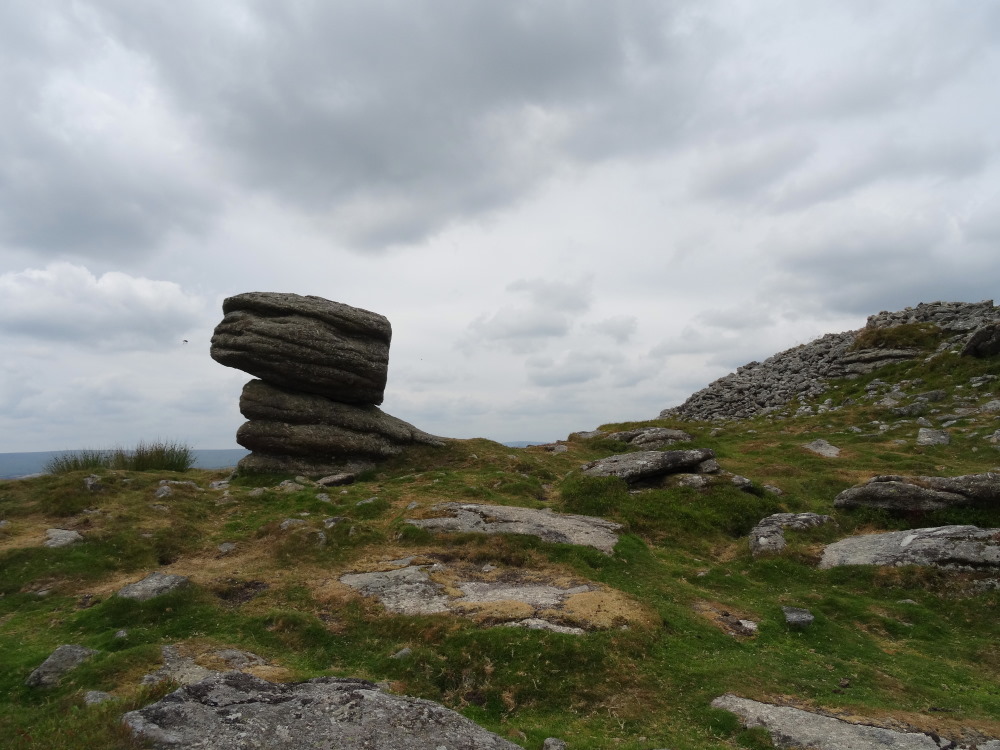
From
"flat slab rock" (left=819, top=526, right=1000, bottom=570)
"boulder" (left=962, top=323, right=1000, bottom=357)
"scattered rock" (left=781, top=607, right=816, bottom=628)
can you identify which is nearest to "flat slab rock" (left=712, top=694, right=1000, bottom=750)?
"scattered rock" (left=781, top=607, right=816, bottom=628)

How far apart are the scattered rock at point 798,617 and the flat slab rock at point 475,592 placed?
628 cm

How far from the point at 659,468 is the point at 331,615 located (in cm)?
2244

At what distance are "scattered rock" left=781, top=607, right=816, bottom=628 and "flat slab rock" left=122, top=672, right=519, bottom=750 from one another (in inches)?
504

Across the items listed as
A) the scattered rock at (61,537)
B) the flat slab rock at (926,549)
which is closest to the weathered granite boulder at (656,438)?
the flat slab rock at (926,549)

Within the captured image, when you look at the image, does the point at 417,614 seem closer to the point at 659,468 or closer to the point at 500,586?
the point at 500,586

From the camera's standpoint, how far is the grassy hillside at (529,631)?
14203 millimetres

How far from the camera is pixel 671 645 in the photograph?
17.3 m

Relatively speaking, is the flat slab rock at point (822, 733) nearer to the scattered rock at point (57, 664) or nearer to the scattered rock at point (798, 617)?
the scattered rock at point (798, 617)

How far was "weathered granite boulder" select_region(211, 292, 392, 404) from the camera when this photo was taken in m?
40.9

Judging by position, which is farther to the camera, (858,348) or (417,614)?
(858,348)

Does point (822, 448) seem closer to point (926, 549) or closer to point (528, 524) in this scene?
point (926, 549)

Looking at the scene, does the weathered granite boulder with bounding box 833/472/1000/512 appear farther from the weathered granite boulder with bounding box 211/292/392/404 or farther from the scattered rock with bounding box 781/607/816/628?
the weathered granite boulder with bounding box 211/292/392/404

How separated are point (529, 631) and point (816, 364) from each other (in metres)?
71.9

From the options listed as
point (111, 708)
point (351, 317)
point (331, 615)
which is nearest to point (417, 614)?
point (331, 615)
